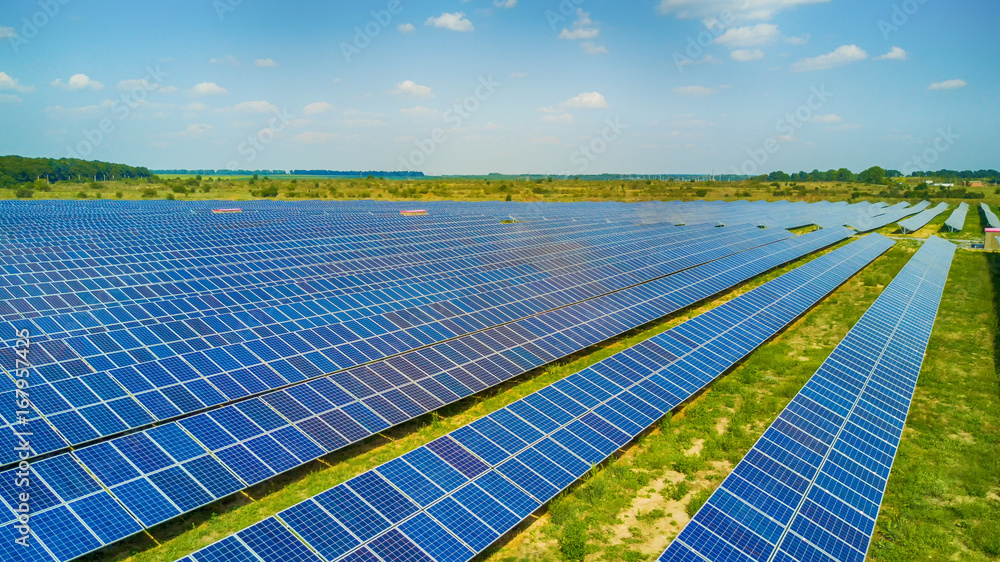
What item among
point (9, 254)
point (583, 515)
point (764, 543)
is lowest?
point (583, 515)

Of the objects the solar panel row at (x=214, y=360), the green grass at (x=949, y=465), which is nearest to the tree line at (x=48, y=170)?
the solar panel row at (x=214, y=360)

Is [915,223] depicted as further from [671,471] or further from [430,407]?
[430,407]

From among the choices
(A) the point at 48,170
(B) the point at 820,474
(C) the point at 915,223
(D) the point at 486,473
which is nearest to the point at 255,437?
(D) the point at 486,473

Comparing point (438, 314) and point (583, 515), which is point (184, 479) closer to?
point (583, 515)

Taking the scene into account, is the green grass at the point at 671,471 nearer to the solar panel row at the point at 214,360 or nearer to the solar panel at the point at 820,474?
the solar panel at the point at 820,474

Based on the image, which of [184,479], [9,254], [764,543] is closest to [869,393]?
[764,543]

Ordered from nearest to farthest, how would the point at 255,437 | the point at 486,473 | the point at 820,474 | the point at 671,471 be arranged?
the point at 486,473 → the point at 820,474 → the point at 255,437 → the point at 671,471
